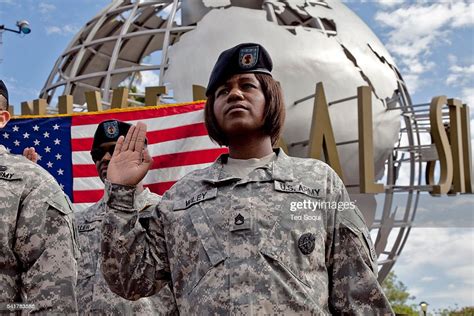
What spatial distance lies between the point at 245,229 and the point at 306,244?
0.16 metres

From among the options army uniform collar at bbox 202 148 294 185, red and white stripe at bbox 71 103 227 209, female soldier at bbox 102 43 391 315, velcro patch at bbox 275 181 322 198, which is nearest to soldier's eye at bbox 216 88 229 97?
female soldier at bbox 102 43 391 315

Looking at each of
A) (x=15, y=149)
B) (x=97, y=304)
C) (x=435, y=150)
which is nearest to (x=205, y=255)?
(x=97, y=304)

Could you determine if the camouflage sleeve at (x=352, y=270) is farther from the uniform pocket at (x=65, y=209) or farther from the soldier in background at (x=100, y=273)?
the soldier in background at (x=100, y=273)

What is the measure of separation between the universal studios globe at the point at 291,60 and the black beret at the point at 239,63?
433 centimetres

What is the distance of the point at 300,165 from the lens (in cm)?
162

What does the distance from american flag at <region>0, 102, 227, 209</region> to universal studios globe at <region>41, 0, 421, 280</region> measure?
1.31 m

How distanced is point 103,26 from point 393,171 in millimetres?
4328

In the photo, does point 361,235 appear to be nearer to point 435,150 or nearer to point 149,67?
point 149,67

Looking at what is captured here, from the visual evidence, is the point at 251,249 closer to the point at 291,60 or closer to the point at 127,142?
the point at 127,142

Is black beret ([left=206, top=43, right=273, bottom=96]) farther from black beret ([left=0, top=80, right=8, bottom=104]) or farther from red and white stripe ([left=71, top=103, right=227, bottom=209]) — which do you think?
red and white stripe ([left=71, top=103, right=227, bottom=209])

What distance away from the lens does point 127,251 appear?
148 cm

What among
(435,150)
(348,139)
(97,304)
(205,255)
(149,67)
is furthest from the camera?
(435,150)

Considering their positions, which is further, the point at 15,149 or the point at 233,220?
the point at 15,149

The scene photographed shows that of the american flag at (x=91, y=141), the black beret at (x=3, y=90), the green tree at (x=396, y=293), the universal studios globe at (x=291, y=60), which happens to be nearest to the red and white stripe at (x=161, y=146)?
the american flag at (x=91, y=141)
